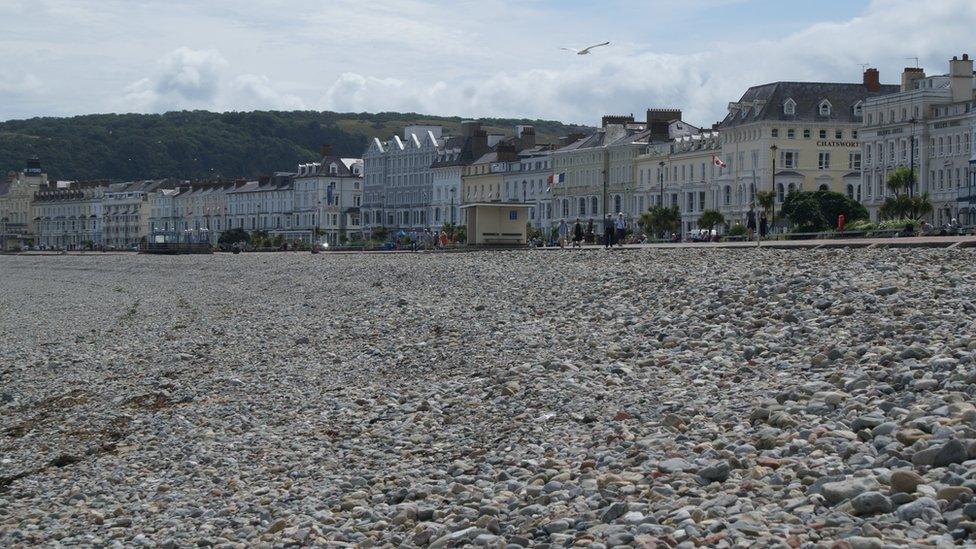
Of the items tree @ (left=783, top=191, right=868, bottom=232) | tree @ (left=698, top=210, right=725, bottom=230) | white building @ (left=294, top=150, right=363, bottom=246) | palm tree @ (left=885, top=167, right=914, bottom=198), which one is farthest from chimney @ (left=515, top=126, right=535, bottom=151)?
tree @ (left=783, top=191, right=868, bottom=232)

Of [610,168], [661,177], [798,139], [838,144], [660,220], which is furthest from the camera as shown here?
[610,168]

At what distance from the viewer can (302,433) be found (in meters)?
14.1

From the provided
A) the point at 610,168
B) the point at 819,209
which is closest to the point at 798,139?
the point at 610,168

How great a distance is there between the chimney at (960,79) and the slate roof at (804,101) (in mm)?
7561

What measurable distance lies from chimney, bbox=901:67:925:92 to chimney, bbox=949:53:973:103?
3088 mm

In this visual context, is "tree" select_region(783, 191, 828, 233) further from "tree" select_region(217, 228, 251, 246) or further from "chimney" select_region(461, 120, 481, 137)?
"tree" select_region(217, 228, 251, 246)

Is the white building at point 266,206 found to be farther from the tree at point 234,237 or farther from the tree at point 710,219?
the tree at point 710,219

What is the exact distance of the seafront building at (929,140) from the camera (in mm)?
66250

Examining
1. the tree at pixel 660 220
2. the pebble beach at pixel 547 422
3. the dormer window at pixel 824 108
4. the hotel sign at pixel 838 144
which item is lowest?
the pebble beach at pixel 547 422

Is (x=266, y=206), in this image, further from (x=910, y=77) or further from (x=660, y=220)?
(x=910, y=77)

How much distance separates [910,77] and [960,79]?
4.15 metres

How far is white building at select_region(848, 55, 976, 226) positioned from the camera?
218ft

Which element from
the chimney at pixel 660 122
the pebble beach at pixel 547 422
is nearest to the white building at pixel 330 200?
the chimney at pixel 660 122

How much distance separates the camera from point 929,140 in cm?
6994
